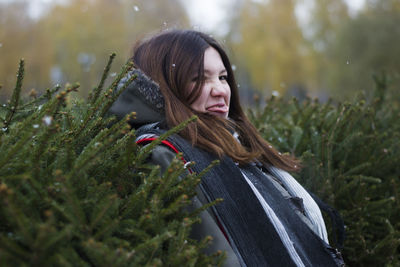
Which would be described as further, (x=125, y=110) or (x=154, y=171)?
(x=125, y=110)

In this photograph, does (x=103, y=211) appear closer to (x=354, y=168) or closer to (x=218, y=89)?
(x=218, y=89)

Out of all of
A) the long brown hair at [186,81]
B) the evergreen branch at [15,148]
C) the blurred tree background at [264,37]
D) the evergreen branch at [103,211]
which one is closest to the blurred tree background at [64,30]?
the blurred tree background at [264,37]

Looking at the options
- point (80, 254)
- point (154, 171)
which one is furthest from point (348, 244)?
→ point (80, 254)

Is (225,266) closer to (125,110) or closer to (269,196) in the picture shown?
(269,196)

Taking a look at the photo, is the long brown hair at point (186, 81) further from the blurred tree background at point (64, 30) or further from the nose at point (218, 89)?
the blurred tree background at point (64, 30)

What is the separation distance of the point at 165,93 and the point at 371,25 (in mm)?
16620

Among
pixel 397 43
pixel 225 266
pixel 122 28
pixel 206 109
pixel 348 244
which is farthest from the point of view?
pixel 122 28

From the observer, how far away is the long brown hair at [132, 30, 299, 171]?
5.99ft

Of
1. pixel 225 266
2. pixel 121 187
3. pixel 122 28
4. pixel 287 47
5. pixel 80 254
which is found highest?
pixel 122 28

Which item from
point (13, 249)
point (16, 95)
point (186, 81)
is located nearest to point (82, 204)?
point (13, 249)

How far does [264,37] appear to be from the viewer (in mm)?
24438

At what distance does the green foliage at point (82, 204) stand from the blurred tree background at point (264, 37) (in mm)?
12461

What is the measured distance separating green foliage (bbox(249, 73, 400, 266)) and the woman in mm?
315

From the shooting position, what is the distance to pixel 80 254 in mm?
1104
